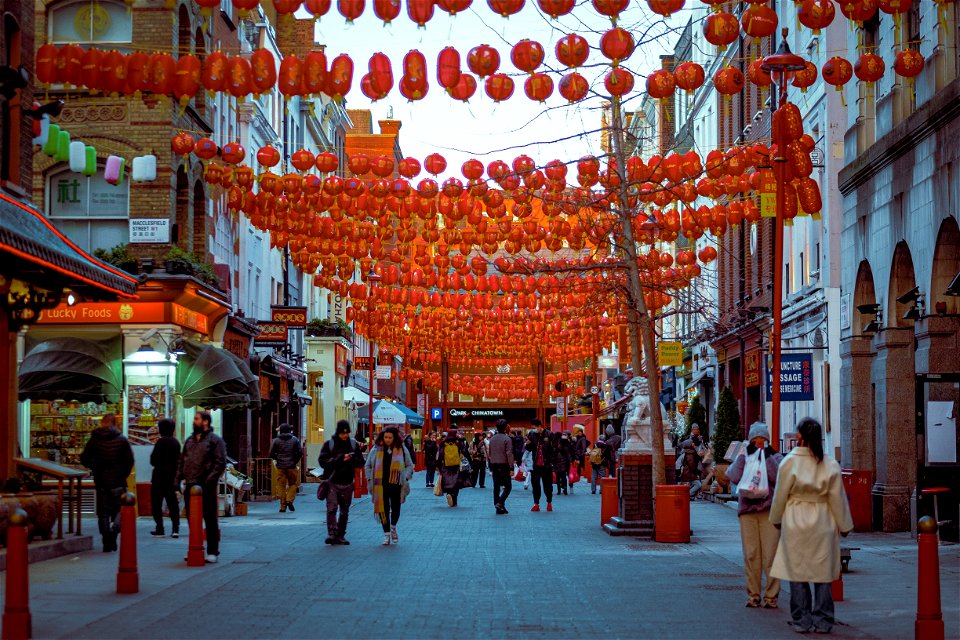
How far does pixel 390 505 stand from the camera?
2242cm

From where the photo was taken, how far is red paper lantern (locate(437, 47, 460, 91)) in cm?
1991

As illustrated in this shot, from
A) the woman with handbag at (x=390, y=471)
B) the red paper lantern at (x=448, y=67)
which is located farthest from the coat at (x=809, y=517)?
the woman with handbag at (x=390, y=471)

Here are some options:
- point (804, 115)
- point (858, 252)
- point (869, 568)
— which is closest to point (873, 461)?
point (858, 252)

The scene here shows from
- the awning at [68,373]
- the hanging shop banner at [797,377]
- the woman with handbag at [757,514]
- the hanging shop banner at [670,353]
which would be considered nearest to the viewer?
the woman with handbag at [757,514]

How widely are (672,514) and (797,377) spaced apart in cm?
471

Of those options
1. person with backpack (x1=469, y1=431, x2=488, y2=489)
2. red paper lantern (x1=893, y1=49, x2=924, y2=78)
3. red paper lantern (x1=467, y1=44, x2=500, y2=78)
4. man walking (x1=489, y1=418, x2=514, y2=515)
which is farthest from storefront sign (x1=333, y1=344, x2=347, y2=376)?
red paper lantern (x1=893, y1=49, x2=924, y2=78)

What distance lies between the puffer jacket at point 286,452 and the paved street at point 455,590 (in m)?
6.89

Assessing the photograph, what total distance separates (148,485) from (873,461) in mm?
12877

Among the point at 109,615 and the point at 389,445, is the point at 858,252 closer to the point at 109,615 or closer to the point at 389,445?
the point at 389,445

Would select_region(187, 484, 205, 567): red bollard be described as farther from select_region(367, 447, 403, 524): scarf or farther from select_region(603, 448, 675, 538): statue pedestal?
select_region(603, 448, 675, 538): statue pedestal

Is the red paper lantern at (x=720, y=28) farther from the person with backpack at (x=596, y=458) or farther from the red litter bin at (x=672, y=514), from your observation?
the person with backpack at (x=596, y=458)

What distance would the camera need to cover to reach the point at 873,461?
2586cm

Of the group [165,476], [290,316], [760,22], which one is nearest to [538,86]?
[760,22]

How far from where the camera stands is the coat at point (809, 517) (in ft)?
39.1
